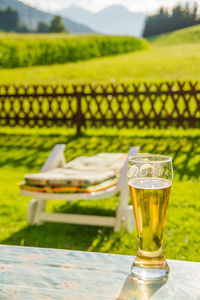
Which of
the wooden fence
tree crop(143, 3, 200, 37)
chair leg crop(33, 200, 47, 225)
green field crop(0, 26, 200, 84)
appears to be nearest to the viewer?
chair leg crop(33, 200, 47, 225)

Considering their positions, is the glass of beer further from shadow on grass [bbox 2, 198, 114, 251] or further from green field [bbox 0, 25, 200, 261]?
shadow on grass [bbox 2, 198, 114, 251]

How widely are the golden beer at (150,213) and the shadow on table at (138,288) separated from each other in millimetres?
62

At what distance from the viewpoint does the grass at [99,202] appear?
157 inches

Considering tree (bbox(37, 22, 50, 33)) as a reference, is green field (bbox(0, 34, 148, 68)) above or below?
below

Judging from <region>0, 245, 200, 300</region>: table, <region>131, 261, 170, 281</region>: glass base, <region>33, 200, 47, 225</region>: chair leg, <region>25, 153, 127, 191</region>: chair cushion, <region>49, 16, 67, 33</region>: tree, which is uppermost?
<region>49, 16, 67, 33</region>: tree

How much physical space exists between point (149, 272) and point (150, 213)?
0.17m

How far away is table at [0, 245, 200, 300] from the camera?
111 centimetres

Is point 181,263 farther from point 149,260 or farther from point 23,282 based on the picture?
point 23,282

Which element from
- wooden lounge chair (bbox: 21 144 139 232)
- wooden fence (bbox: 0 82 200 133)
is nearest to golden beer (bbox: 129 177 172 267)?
wooden lounge chair (bbox: 21 144 139 232)

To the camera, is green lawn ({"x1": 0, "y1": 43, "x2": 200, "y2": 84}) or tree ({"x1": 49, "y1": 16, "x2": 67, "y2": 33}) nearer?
green lawn ({"x1": 0, "y1": 43, "x2": 200, "y2": 84})

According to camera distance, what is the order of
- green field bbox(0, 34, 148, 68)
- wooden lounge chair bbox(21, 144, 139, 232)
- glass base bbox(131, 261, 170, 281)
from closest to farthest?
glass base bbox(131, 261, 170, 281) → wooden lounge chair bbox(21, 144, 139, 232) → green field bbox(0, 34, 148, 68)

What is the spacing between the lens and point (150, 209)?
1.20m

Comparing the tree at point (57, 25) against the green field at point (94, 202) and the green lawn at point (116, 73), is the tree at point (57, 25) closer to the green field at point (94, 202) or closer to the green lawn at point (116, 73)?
the green lawn at point (116, 73)

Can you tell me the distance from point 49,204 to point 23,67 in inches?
864
